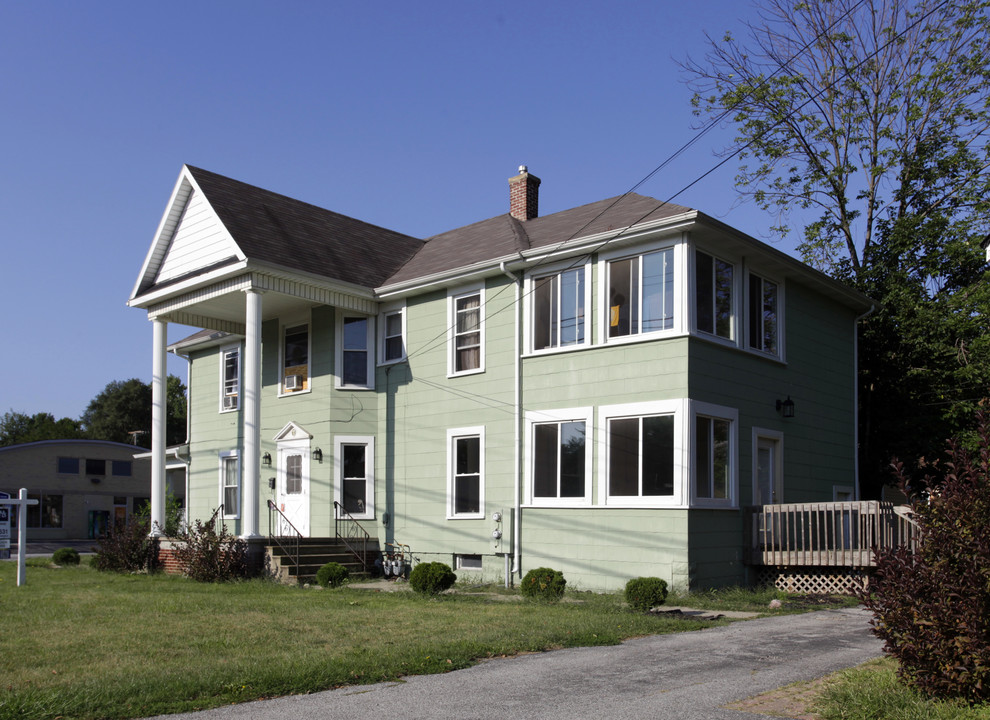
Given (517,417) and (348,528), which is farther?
(348,528)

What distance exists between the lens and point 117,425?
70938 millimetres

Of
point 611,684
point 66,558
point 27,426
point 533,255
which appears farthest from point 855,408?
point 27,426

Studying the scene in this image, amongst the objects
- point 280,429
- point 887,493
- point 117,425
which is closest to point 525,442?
point 280,429

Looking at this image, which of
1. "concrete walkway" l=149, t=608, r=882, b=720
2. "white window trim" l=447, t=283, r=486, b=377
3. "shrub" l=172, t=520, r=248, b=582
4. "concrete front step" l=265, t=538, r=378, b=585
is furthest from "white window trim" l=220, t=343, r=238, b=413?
"concrete walkway" l=149, t=608, r=882, b=720

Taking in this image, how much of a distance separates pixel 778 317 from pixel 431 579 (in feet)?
27.6

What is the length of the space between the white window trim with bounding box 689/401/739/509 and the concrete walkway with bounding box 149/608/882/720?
4.53 m

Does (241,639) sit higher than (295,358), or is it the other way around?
(295,358)

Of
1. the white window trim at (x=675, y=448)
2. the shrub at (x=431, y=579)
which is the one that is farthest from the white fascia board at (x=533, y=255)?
the shrub at (x=431, y=579)

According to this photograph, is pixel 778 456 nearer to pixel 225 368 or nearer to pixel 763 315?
pixel 763 315

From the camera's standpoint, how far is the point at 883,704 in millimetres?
6277

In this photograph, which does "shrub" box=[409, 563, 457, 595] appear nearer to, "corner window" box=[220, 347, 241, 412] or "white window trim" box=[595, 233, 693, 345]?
"white window trim" box=[595, 233, 693, 345]

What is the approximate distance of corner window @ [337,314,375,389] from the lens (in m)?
19.7

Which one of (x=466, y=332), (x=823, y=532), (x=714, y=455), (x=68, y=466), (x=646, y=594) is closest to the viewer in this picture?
(x=646, y=594)

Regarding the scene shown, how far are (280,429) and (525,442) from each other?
6.67 metres
